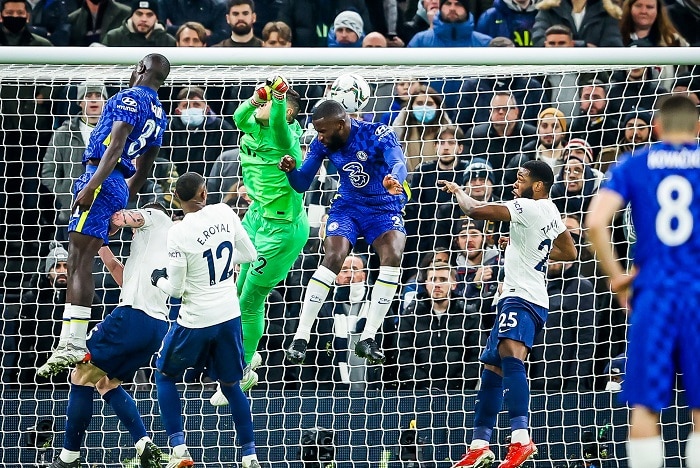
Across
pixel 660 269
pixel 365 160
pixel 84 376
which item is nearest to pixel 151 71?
pixel 365 160

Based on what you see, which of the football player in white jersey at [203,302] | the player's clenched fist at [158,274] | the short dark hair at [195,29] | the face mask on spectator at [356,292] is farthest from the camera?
the short dark hair at [195,29]

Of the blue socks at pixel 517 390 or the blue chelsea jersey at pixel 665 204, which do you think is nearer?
the blue chelsea jersey at pixel 665 204

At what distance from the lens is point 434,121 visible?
1214cm

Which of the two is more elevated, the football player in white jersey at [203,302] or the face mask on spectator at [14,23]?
the face mask on spectator at [14,23]

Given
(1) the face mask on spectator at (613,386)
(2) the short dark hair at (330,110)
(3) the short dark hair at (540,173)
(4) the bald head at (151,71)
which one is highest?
(4) the bald head at (151,71)

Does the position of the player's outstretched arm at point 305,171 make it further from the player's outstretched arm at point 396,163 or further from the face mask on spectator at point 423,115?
the face mask on spectator at point 423,115

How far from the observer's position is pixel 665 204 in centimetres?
647

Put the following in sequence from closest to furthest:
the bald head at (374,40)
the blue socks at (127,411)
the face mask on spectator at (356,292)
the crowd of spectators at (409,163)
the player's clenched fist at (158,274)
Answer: the player's clenched fist at (158,274) → the blue socks at (127,411) → the face mask on spectator at (356,292) → the crowd of spectators at (409,163) → the bald head at (374,40)

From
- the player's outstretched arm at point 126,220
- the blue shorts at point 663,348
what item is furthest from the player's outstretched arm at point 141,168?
the blue shorts at point 663,348

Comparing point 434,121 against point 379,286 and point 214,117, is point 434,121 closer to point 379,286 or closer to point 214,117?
point 214,117

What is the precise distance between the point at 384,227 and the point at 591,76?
4.31 metres

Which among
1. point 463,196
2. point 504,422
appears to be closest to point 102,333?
point 463,196

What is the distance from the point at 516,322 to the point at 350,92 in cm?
230

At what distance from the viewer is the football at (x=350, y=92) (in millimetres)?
9750
